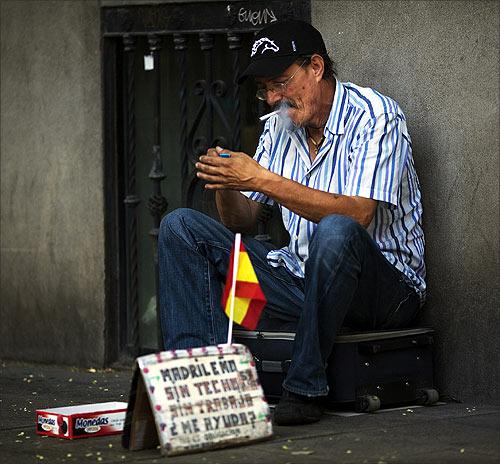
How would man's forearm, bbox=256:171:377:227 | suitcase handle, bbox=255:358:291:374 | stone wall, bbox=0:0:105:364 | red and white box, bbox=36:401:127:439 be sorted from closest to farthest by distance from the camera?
red and white box, bbox=36:401:127:439
man's forearm, bbox=256:171:377:227
suitcase handle, bbox=255:358:291:374
stone wall, bbox=0:0:105:364

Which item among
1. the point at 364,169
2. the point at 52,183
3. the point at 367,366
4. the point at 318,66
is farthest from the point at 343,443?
the point at 52,183

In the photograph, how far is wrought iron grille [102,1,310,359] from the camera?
586cm

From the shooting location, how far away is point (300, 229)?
4.92 m

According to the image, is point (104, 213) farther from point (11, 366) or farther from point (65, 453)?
point (65, 453)

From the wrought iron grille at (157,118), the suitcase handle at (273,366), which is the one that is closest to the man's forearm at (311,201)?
the suitcase handle at (273,366)

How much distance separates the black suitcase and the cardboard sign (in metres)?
0.60

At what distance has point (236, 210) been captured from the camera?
5.02 metres

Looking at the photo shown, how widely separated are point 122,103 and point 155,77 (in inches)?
9.0

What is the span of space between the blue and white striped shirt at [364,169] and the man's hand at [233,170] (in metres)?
0.35

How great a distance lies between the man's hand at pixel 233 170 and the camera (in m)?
4.55

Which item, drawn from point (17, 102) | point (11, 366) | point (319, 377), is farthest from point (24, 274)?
point (319, 377)

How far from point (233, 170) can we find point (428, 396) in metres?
1.12

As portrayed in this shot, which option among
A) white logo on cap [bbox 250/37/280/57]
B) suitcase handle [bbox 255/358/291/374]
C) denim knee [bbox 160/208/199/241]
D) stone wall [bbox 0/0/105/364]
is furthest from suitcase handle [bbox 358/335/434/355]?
stone wall [bbox 0/0/105/364]

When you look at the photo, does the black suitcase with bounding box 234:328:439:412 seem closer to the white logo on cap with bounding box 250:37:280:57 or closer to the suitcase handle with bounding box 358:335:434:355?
the suitcase handle with bounding box 358:335:434:355
